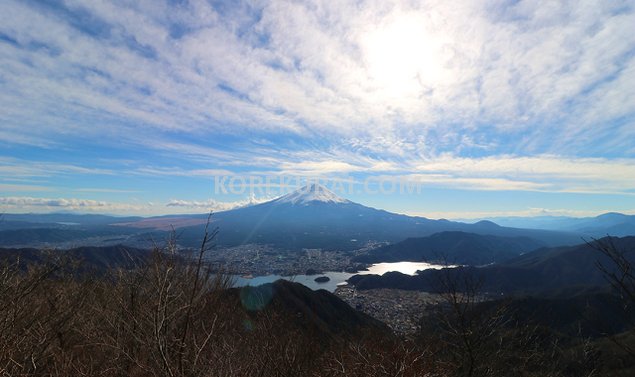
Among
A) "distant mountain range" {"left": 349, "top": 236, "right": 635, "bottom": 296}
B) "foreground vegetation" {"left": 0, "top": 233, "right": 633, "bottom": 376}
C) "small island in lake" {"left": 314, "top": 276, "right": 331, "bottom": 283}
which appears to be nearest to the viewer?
"foreground vegetation" {"left": 0, "top": 233, "right": 633, "bottom": 376}

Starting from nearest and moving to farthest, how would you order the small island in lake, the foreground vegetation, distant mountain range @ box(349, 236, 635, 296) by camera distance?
the foreground vegetation < distant mountain range @ box(349, 236, 635, 296) < the small island in lake

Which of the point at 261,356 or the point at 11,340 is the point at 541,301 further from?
the point at 11,340

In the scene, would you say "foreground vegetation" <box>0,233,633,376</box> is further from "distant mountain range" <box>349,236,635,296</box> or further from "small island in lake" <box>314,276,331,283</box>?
"small island in lake" <box>314,276,331,283</box>

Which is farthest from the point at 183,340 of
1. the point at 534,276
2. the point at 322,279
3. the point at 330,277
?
the point at 534,276

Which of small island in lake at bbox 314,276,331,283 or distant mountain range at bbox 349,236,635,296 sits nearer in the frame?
distant mountain range at bbox 349,236,635,296

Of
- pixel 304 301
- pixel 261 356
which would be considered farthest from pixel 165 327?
pixel 304 301

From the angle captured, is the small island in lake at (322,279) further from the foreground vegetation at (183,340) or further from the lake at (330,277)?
the foreground vegetation at (183,340)

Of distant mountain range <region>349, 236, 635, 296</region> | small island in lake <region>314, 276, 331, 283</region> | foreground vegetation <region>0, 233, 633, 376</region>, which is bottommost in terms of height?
small island in lake <region>314, 276, 331, 283</region>

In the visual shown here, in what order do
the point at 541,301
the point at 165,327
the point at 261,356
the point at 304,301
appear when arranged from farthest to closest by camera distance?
the point at 541,301, the point at 304,301, the point at 261,356, the point at 165,327

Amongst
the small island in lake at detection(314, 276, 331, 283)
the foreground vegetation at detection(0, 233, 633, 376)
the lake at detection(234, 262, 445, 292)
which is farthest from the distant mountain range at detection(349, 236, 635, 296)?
the foreground vegetation at detection(0, 233, 633, 376)
